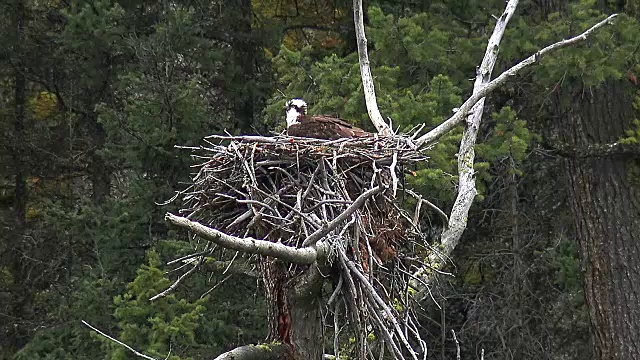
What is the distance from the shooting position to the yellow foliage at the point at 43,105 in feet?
39.6

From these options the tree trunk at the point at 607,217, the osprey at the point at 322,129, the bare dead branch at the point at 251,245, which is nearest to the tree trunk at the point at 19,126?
the tree trunk at the point at 607,217

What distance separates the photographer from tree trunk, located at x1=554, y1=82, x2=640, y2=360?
7902 millimetres

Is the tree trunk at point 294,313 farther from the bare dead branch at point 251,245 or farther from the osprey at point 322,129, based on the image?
the osprey at point 322,129

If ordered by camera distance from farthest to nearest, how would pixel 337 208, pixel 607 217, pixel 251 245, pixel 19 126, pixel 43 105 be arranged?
pixel 43 105 < pixel 19 126 < pixel 607 217 < pixel 337 208 < pixel 251 245

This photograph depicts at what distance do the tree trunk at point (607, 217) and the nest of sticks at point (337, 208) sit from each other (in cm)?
482

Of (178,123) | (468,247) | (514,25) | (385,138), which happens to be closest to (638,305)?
(468,247)

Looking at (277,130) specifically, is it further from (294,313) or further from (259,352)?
(259,352)

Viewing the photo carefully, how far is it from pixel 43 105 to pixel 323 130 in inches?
365

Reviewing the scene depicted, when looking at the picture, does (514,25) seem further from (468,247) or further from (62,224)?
(62,224)

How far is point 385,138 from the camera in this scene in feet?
11.8

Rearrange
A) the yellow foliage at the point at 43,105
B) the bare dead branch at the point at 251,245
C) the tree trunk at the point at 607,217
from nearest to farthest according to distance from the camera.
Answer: the bare dead branch at the point at 251,245 → the tree trunk at the point at 607,217 → the yellow foliage at the point at 43,105

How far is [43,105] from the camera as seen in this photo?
40.1 ft

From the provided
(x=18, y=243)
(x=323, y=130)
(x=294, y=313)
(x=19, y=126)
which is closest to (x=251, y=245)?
(x=294, y=313)

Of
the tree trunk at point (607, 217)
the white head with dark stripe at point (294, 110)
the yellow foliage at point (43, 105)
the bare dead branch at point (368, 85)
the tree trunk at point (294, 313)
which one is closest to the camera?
the tree trunk at point (294, 313)
